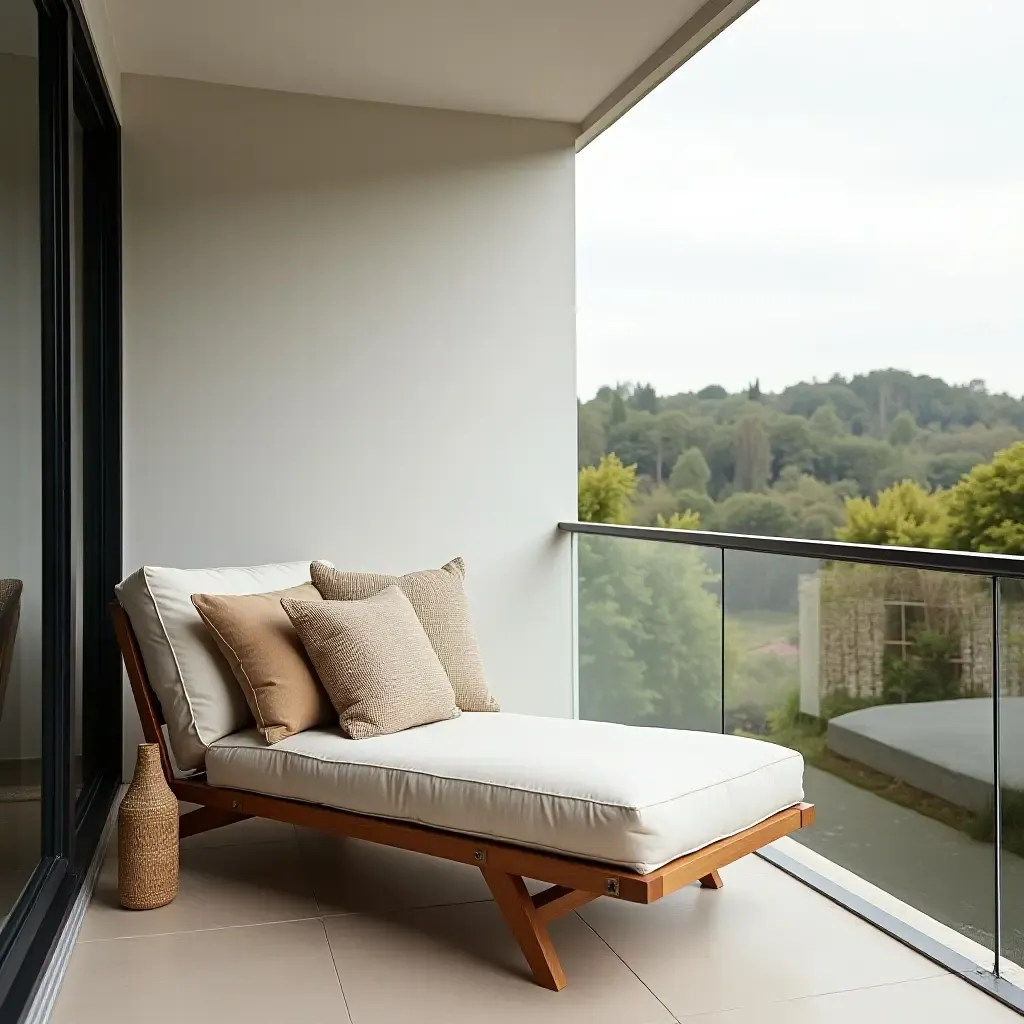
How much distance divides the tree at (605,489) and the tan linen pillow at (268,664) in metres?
7.49

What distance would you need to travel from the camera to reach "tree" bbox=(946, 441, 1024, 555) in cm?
1034

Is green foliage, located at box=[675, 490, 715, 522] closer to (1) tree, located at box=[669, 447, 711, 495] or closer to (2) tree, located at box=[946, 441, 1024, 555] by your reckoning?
(1) tree, located at box=[669, 447, 711, 495]

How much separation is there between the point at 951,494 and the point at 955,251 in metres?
2.75

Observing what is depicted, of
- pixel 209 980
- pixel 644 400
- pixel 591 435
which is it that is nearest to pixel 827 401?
pixel 644 400

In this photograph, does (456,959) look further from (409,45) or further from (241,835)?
(409,45)

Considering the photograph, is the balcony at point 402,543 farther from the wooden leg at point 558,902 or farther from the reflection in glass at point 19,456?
the wooden leg at point 558,902

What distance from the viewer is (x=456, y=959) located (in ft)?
8.16

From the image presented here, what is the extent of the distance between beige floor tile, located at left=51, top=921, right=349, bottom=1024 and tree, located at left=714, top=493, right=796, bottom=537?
9801 millimetres

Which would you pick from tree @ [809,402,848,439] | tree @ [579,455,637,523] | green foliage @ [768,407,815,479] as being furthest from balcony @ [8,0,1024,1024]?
tree @ [809,402,848,439]

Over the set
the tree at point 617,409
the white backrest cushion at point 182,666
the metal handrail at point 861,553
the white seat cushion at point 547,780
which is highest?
the tree at point 617,409

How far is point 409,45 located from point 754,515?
29.4 ft

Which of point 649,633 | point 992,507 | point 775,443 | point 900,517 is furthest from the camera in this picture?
point 775,443

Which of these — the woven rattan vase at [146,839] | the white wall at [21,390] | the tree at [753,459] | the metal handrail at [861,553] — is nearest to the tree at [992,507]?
the tree at [753,459]

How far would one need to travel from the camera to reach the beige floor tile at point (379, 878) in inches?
112
